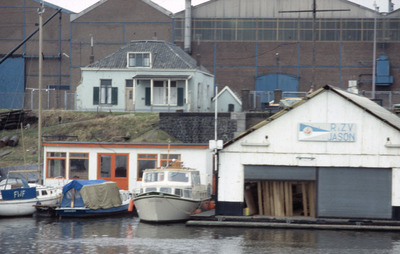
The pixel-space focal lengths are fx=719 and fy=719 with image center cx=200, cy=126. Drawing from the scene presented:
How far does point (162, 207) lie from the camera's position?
3722 cm

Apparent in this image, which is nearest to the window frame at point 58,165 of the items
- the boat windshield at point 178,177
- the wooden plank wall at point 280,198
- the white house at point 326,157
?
the boat windshield at point 178,177

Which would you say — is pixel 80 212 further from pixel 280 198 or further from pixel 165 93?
pixel 165 93

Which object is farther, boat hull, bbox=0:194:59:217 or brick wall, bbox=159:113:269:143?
brick wall, bbox=159:113:269:143

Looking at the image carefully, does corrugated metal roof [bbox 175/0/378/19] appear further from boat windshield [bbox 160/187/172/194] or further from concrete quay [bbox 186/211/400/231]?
concrete quay [bbox 186/211/400/231]

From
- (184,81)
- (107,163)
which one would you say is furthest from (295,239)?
(184,81)

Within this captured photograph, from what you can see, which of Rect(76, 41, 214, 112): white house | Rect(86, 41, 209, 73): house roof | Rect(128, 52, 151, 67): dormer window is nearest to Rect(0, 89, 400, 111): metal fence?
Rect(76, 41, 214, 112): white house

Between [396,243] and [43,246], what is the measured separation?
15.6 meters

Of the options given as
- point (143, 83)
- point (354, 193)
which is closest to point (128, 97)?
point (143, 83)

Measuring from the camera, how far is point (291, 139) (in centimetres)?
3672

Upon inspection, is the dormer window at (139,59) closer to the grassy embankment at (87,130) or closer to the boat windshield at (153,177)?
the grassy embankment at (87,130)

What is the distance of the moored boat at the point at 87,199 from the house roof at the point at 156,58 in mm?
25621

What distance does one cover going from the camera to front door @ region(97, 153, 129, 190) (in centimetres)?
4422

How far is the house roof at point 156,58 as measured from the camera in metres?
65.4

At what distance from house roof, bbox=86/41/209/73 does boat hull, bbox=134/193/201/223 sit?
93.4 feet
